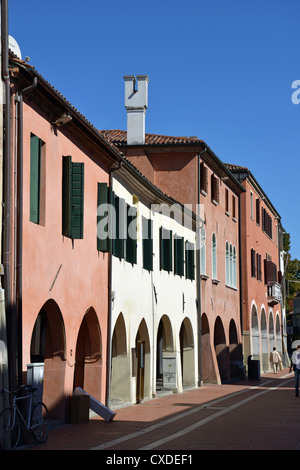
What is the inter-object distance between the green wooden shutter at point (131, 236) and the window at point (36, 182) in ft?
22.0

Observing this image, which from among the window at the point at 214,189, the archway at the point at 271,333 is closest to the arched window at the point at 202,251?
the window at the point at 214,189

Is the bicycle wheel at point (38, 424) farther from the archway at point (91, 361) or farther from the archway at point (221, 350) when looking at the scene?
the archway at point (221, 350)

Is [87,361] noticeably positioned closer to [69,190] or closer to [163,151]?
[69,190]

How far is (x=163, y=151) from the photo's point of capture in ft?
106

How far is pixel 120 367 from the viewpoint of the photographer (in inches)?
859

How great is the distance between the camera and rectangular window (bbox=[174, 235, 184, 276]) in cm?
2850

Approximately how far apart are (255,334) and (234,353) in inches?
193

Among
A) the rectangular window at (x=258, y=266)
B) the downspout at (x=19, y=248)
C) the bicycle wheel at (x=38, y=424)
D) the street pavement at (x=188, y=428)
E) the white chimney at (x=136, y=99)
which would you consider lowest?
the street pavement at (x=188, y=428)

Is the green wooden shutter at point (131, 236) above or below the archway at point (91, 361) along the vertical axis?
above

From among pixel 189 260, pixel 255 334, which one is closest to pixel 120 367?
pixel 189 260

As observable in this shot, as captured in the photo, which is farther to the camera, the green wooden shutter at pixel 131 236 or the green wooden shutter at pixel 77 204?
the green wooden shutter at pixel 131 236

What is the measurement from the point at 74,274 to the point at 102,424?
3284 mm

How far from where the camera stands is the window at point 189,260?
30172mm
